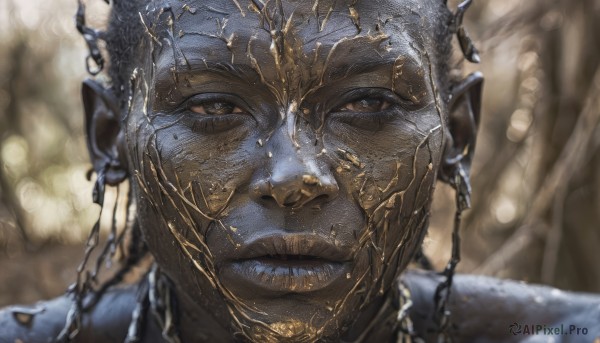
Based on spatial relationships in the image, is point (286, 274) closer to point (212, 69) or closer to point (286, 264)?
point (286, 264)

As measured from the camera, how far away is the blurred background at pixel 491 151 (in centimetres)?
426

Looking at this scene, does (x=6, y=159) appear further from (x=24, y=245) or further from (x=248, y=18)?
(x=248, y=18)

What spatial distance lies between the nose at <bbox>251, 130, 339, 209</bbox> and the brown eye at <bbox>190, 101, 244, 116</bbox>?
0.14 meters

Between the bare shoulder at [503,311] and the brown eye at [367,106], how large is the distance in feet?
2.50

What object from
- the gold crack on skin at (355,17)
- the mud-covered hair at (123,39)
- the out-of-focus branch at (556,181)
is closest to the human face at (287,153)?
the gold crack on skin at (355,17)

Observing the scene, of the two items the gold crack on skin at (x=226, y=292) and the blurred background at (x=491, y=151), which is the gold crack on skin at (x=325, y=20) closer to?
the gold crack on skin at (x=226, y=292)

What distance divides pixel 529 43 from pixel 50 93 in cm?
391

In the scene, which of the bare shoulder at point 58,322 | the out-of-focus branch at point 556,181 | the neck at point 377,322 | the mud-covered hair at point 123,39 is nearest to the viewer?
the mud-covered hair at point 123,39

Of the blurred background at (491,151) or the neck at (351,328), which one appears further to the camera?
the blurred background at (491,151)

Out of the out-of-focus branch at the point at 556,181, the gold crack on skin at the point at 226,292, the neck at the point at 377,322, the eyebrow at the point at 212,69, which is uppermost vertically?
the out-of-focus branch at the point at 556,181

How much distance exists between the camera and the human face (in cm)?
161

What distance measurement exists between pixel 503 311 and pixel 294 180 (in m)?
1.12

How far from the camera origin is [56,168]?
267 inches

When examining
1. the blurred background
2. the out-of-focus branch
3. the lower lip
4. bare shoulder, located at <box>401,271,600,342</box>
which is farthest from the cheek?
the out-of-focus branch
